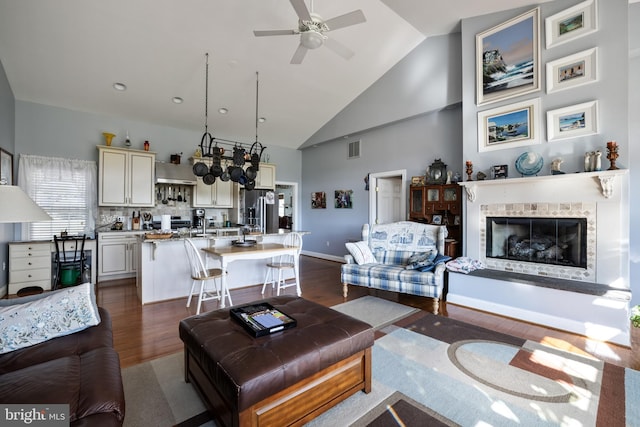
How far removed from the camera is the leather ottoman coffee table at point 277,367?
4.66 feet

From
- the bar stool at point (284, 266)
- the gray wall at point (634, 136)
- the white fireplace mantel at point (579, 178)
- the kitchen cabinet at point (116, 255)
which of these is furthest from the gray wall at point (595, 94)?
the kitchen cabinet at point (116, 255)

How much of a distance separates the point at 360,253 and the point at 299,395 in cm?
280

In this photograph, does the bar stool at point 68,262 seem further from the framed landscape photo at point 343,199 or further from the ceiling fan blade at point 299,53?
the framed landscape photo at point 343,199

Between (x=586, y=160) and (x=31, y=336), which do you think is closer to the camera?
(x=31, y=336)

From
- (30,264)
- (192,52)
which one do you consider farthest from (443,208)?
(30,264)

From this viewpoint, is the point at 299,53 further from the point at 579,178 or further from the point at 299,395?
the point at 579,178

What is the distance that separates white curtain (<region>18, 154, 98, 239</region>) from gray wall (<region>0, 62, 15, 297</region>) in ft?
1.15

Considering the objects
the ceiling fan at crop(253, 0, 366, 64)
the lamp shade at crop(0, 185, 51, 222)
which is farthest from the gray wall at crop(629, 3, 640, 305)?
the lamp shade at crop(0, 185, 51, 222)

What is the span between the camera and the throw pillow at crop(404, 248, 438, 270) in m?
3.79

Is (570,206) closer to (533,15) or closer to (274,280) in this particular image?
(533,15)

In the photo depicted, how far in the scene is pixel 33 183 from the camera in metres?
4.80

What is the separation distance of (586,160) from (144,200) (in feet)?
22.3

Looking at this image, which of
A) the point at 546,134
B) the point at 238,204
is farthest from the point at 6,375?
the point at 238,204

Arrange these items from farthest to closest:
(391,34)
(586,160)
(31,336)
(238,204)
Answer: (238,204) → (391,34) → (586,160) → (31,336)
